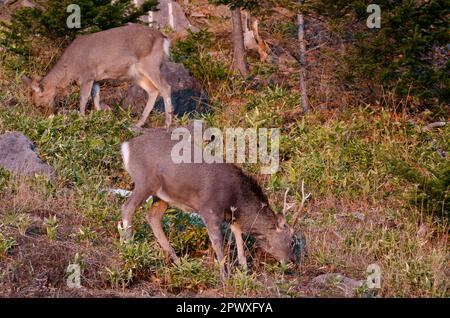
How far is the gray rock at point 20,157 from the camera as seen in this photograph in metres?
11.4

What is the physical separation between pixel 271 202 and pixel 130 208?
94.5 inches

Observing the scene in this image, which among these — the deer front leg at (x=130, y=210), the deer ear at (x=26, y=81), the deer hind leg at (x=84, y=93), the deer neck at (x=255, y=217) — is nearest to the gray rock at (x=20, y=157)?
the deer front leg at (x=130, y=210)

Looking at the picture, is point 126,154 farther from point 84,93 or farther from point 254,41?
point 254,41

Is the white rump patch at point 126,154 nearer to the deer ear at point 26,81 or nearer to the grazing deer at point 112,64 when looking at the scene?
the grazing deer at point 112,64

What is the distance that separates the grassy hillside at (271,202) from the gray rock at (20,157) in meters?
0.29

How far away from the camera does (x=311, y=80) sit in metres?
15.6

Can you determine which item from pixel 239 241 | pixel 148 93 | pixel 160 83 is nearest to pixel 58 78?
pixel 148 93

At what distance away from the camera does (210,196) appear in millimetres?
8969

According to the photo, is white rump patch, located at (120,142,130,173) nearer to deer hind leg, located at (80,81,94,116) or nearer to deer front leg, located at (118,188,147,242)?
deer front leg, located at (118,188,147,242)

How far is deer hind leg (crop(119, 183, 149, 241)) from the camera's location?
30.5 ft

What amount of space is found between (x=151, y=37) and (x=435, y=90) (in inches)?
198

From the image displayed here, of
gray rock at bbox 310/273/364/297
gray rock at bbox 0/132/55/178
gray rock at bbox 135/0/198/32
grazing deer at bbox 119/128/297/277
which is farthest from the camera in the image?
gray rock at bbox 135/0/198/32

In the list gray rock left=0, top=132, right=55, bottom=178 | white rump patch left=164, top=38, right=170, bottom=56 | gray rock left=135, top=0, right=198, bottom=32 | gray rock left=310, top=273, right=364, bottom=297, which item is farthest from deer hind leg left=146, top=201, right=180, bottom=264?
gray rock left=135, top=0, right=198, bottom=32

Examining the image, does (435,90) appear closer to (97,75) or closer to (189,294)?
(97,75)
